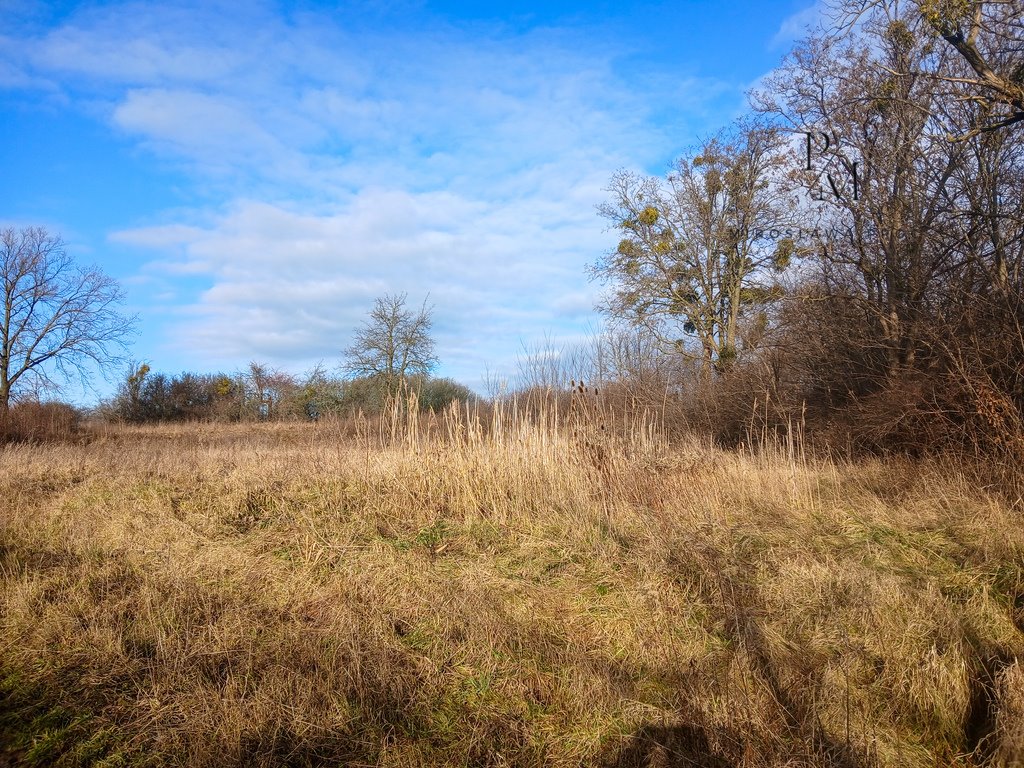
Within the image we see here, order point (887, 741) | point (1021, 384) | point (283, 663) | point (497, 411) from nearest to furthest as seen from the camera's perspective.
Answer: point (887, 741), point (283, 663), point (1021, 384), point (497, 411)

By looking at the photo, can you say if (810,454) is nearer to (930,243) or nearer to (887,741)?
(930,243)

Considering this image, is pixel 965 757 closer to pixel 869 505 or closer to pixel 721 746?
pixel 721 746

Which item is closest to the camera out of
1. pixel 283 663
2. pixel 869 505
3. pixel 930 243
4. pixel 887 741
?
pixel 887 741

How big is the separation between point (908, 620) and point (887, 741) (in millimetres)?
1031

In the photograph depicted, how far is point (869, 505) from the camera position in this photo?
6.45 m

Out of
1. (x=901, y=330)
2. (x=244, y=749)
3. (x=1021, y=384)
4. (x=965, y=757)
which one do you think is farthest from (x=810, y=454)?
(x=244, y=749)

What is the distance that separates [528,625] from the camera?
156 inches

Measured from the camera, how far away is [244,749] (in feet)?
9.17

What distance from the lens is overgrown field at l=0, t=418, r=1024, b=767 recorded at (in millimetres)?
2934

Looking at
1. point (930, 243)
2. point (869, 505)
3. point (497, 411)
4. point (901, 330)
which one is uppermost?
point (930, 243)

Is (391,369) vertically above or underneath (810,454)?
above

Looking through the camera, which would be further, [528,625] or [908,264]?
[908,264]

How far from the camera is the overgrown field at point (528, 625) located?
9.62ft

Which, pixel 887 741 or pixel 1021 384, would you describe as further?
pixel 1021 384
